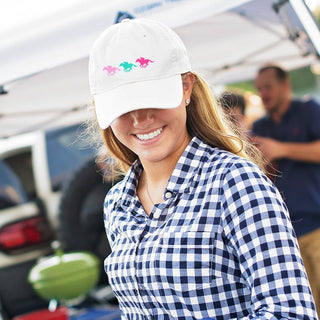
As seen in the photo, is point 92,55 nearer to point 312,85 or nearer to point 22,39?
point 22,39

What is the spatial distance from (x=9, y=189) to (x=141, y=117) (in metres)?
3.75

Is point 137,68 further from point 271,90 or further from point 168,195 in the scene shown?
point 271,90

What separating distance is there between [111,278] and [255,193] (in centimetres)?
49

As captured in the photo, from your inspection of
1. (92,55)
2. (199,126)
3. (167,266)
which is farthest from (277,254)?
(92,55)

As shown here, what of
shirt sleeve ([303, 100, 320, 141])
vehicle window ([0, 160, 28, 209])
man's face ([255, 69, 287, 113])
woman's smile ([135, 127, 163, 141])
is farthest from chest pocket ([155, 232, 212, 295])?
vehicle window ([0, 160, 28, 209])

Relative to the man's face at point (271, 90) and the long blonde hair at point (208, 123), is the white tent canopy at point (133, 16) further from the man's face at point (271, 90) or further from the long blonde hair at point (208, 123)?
the man's face at point (271, 90)

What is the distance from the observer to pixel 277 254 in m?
1.17

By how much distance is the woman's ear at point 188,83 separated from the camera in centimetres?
150

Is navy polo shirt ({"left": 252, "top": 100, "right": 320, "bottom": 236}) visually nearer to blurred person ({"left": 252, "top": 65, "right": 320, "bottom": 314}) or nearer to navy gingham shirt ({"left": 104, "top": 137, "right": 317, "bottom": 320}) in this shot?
blurred person ({"left": 252, "top": 65, "right": 320, "bottom": 314})

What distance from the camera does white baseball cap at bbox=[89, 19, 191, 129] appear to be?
4.42ft

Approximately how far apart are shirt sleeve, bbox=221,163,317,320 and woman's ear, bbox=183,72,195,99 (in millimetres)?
323

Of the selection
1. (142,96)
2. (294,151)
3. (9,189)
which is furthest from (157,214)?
(9,189)

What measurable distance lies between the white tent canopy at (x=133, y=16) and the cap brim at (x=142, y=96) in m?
0.29

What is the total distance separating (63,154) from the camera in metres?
5.21
